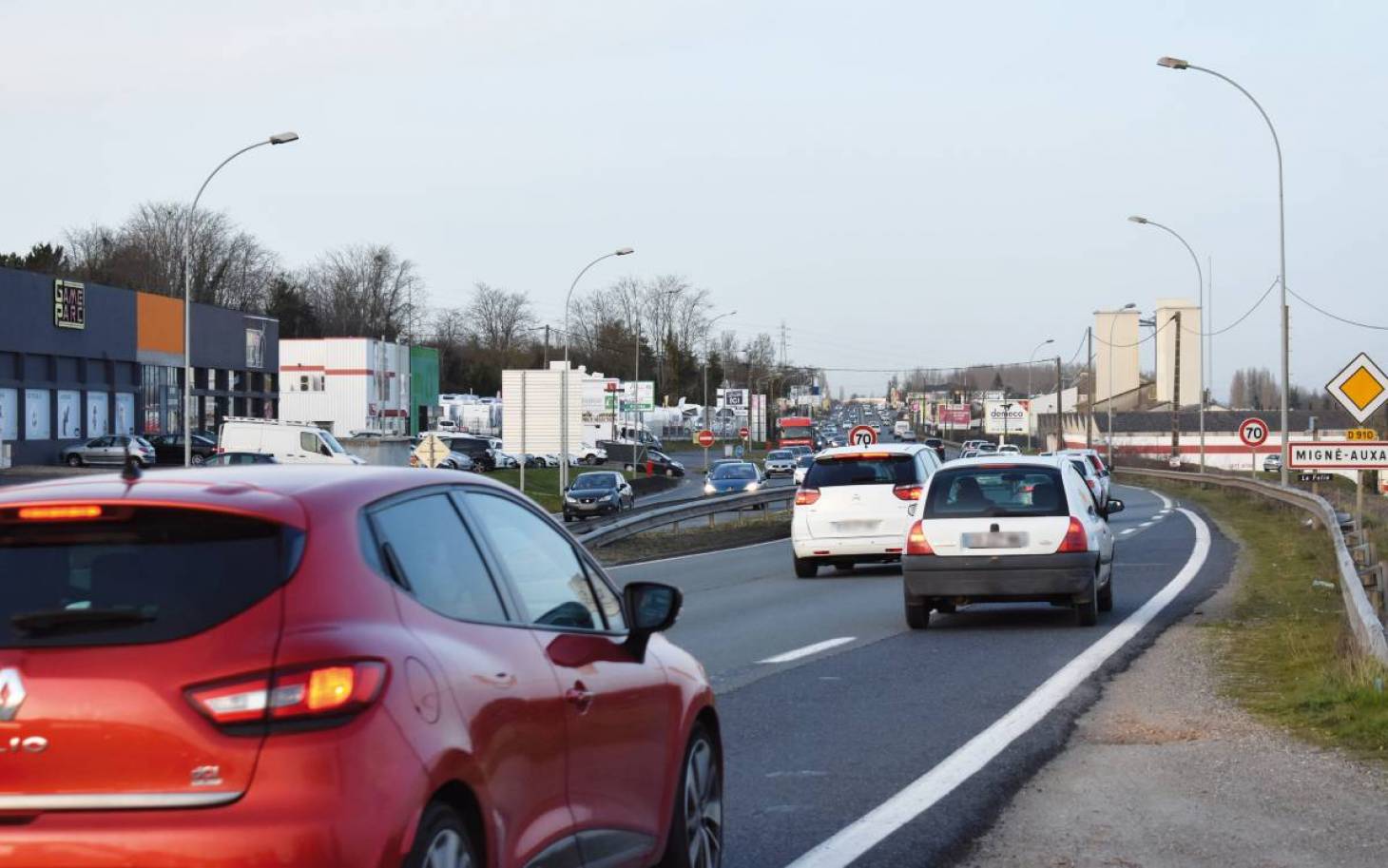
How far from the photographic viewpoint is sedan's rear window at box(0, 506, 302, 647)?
156 inches

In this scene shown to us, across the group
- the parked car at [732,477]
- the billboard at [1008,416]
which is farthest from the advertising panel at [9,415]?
the billboard at [1008,416]

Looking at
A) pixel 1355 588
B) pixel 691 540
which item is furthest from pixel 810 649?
pixel 691 540

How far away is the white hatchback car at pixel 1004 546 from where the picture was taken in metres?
16.0

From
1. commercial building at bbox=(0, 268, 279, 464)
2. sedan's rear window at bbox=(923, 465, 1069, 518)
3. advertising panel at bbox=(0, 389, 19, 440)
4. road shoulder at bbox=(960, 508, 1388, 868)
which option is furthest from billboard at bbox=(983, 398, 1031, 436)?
road shoulder at bbox=(960, 508, 1388, 868)

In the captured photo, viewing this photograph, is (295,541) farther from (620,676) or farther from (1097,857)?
(1097,857)

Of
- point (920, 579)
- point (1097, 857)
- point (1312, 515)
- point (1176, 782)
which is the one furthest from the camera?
point (1312, 515)

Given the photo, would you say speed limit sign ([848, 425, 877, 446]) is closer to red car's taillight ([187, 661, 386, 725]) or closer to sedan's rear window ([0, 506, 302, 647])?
sedan's rear window ([0, 506, 302, 647])

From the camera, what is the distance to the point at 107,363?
71438 millimetres

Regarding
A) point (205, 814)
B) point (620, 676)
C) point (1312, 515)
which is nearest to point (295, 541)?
point (205, 814)

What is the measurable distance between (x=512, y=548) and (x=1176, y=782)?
4631 millimetres

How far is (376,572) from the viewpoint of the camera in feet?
14.0

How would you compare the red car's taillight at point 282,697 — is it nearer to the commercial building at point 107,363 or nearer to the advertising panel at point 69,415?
the commercial building at point 107,363

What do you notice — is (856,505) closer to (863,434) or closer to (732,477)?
(863,434)

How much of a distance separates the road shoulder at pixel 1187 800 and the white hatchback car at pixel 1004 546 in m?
4.61
